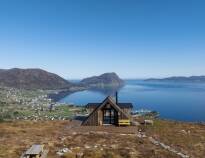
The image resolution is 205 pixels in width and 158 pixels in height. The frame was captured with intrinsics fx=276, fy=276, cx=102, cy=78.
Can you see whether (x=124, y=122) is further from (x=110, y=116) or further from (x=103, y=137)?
(x=103, y=137)

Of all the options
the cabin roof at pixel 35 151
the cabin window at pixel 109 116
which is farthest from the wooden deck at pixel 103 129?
the cabin roof at pixel 35 151

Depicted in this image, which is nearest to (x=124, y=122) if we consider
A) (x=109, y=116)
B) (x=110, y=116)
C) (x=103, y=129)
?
(x=110, y=116)

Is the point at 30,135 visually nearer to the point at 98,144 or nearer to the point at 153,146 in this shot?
the point at 98,144

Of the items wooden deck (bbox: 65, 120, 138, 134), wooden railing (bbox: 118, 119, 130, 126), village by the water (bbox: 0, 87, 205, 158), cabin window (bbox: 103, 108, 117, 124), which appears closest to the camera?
village by the water (bbox: 0, 87, 205, 158)

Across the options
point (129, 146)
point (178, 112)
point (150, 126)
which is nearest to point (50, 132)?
point (129, 146)

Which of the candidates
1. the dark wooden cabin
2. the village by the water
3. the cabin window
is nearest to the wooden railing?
the village by the water

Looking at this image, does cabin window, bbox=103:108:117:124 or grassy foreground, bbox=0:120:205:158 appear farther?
cabin window, bbox=103:108:117:124

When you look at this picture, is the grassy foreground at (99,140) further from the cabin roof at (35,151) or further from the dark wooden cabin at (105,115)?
the dark wooden cabin at (105,115)

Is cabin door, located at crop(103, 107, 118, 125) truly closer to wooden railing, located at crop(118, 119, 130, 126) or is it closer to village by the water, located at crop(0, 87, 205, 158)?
village by the water, located at crop(0, 87, 205, 158)
